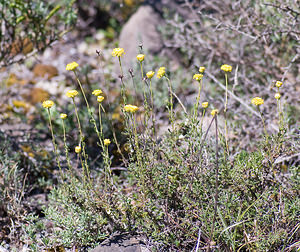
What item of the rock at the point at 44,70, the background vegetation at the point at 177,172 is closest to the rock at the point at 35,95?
the background vegetation at the point at 177,172

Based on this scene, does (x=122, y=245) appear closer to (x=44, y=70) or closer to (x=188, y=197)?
(x=188, y=197)

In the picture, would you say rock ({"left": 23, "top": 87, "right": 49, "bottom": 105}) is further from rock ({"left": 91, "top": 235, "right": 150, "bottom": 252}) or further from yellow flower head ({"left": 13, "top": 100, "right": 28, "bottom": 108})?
rock ({"left": 91, "top": 235, "right": 150, "bottom": 252})

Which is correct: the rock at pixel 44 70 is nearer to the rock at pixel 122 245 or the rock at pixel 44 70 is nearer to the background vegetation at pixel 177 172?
the background vegetation at pixel 177 172

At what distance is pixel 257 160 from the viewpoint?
7.97 feet

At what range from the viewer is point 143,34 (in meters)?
5.33

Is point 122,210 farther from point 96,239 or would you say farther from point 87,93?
Answer: point 87,93

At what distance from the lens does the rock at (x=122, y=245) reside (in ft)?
7.90

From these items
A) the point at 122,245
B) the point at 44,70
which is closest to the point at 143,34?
the point at 44,70

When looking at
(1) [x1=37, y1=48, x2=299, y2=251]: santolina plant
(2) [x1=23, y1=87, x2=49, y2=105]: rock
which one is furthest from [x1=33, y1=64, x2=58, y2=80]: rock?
(1) [x1=37, y1=48, x2=299, y2=251]: santolina plant

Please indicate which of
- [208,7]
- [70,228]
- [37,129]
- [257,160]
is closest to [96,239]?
[70,228]

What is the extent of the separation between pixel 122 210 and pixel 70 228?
1.19 ft

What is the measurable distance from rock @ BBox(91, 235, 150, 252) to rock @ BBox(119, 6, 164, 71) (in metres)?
3.15

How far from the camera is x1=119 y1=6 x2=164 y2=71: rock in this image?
209 inches

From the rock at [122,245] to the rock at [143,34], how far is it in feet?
10.3
